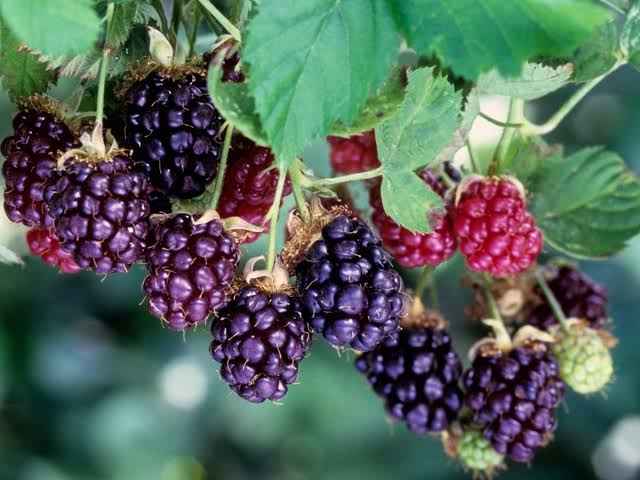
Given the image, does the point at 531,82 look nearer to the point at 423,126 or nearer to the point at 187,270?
the point at 423,126

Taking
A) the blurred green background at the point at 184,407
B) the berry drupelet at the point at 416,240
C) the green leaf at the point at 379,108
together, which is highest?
the green leaf at the point at 379,108

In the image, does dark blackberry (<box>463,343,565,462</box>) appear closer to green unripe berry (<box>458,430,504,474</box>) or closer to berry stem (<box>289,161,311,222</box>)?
green unripe berry (<box>458,430,504,474</box>)

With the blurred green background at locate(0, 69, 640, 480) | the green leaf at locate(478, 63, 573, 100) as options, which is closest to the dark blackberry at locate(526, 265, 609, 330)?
the green leaf at locate(478, 63, 573, 100)

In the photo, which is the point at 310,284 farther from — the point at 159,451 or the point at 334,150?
the point at 159,451

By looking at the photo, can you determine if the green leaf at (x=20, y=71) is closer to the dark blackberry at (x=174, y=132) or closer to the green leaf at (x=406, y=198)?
the dark blackberry at (x=174, y=132)

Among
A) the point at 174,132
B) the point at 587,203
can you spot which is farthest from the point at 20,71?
the point at 587,203

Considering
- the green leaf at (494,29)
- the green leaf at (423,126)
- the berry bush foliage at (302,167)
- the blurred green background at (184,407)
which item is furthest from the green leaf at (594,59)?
the blurred green background at (184,407)
